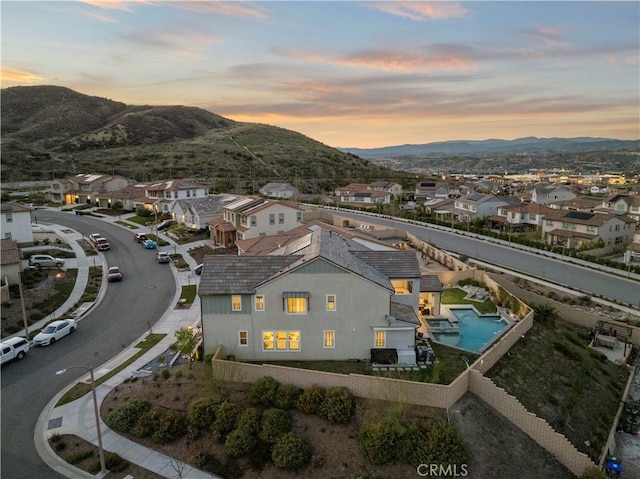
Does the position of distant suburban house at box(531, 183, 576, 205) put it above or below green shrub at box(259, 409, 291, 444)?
above

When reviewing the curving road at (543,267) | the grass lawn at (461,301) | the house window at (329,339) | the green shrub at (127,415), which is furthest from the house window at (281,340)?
the curving road at (543,267)

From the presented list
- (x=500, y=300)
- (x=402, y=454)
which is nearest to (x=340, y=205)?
(x=500, y=300)

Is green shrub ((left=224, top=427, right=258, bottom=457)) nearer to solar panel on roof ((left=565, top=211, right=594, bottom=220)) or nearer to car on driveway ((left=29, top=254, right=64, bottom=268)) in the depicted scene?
car on driveway ((left=29, top=254, right=64, bottom=268))

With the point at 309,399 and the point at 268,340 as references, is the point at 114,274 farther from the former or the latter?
the point at 309,399

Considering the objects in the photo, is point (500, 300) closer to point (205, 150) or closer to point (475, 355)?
point (475, 355)

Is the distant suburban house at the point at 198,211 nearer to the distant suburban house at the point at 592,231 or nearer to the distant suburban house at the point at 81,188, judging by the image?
the distant suburban house at the point at 81,188

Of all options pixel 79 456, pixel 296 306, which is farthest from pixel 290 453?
pixel 79 456

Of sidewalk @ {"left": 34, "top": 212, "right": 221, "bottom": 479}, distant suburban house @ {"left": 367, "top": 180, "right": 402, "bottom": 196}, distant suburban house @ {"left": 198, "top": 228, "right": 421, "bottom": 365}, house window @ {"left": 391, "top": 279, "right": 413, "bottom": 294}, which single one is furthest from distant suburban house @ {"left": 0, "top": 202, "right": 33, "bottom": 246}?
distant suburban house @ {"left": 367, "top": 180, "right": 402, "bottom": 196}
